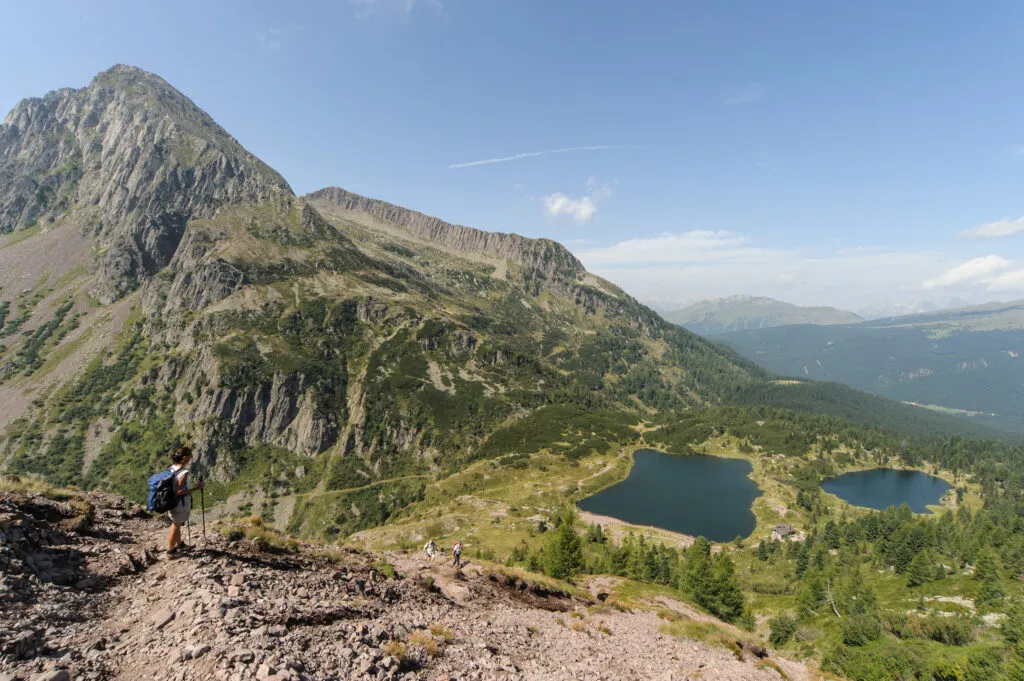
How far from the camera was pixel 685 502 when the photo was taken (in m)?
169

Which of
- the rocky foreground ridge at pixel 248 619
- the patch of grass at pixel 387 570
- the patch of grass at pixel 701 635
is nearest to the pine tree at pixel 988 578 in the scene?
the patch of grass at pixel 701 635

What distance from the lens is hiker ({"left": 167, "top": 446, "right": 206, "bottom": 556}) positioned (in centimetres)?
1346

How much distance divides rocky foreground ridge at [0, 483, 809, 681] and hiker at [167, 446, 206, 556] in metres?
0.71

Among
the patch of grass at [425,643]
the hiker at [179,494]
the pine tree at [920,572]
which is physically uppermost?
the hiker at [179,494]

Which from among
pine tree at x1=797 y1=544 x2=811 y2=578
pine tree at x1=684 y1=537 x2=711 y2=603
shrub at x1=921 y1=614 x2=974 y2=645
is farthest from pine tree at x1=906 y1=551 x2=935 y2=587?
pine tree at x1=684 y1=537 x2=711 y2=603

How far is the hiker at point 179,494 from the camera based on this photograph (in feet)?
44.2

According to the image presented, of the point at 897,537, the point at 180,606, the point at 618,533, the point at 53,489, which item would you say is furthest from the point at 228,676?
the point at 618,533

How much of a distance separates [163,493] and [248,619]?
4.82 metres

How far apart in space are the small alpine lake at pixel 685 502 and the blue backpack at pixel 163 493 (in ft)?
512

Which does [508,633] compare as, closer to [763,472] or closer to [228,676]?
[228,676]

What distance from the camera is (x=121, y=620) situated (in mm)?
11070

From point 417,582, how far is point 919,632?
181 ft

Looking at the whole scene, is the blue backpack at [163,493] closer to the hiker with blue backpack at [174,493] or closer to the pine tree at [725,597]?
the hiker with blue backpack at [174,493]

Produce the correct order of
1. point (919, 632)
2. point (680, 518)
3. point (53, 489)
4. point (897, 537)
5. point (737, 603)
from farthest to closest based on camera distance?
point (680, 518) < point (897, 537) < point (737, 603) < point (919, 632) < point (53, 489)
